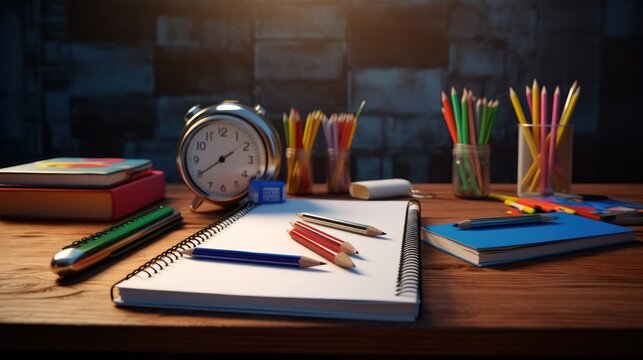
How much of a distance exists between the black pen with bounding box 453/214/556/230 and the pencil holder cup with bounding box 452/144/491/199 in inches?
13.0

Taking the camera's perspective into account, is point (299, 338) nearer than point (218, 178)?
Yes

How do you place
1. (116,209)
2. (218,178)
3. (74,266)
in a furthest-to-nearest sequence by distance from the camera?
(218,178) < (116,209) < (74,266)

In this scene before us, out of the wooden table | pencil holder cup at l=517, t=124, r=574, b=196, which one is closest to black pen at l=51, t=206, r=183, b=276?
the wooden table

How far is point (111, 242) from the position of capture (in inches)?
26.5

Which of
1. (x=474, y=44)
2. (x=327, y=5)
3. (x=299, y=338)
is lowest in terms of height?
(x=299, y=338)

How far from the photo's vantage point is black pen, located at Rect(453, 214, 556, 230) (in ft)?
2.56

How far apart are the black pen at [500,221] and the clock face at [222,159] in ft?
1.29

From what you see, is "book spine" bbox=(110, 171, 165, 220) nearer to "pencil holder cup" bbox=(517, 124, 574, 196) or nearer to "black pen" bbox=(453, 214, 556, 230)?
"black pen" bbox=(453, 214, 556, 230)

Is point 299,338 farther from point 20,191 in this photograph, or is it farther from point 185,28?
point 185,28

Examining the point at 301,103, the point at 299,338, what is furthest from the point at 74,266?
the point at 301,103

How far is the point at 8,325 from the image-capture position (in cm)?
49

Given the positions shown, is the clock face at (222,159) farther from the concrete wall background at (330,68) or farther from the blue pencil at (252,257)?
the concrete wall background at (330,68)

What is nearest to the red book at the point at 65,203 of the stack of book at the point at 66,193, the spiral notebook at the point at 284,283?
the stack of book at the point at 66,193

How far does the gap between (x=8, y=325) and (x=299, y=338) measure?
9.5 inches
